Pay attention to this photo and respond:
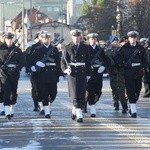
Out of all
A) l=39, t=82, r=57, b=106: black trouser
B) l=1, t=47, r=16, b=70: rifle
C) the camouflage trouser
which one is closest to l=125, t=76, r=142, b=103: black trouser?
the camouflage trouser

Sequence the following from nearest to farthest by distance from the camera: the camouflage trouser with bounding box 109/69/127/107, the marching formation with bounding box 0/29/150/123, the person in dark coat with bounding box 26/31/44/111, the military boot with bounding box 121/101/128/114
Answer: the marching formation with bounding box 0/29/150/123 < the person in dark coat with bounding box 26/31/44/111 < the military boot with bounding box 121/101/128/114 < the camouflage trouser with bounding box 109/69/127/107

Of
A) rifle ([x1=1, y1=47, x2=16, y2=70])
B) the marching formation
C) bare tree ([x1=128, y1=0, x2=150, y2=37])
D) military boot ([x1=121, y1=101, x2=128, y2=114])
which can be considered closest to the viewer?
the marching formation

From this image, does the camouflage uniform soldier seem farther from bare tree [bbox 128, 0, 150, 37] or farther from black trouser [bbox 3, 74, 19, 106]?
bare tree [bbox 128, 0, 150, 37]

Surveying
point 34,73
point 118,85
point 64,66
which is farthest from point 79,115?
point 118,85

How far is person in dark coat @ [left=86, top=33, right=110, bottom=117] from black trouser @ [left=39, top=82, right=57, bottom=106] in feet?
2.60

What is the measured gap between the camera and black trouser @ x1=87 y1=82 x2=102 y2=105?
43.7 feet

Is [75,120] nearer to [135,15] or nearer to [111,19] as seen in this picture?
[135,15]

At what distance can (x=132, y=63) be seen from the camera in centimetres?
1325

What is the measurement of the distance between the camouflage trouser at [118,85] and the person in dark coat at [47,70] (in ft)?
5.63

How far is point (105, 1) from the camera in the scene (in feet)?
177

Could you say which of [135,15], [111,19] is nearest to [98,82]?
[135,15]

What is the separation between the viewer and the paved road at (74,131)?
960 centimetres

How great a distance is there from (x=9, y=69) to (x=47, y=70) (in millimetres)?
850

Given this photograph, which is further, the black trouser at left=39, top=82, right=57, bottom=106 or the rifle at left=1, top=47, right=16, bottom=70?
the black trouser at left=39, top=82, right=57, bottom=106
